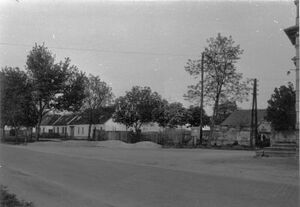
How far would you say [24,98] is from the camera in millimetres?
48812

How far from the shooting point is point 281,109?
38.0 m

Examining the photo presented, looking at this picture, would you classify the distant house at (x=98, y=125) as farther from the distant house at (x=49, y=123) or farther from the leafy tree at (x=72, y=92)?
the distant house at (x=49, y=123)

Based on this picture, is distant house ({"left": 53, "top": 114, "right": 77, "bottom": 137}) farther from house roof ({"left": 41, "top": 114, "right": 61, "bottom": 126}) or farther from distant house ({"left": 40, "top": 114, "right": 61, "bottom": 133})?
house roof ({"left": 41, "top": 114, "right": 61, "bottom": 126})

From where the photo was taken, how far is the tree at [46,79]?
49.9 meters

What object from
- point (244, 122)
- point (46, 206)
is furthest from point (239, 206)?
point (244, 122)

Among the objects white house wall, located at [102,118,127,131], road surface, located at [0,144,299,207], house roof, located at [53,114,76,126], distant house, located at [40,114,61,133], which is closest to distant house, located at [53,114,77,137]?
house roof, located at [53,114,76,126]

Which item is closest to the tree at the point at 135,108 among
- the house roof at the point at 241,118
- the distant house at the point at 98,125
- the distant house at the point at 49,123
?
the distant house at the point at 98,125

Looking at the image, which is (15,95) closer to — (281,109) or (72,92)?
(72,92)

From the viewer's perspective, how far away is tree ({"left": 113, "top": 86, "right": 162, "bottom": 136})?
192 ft

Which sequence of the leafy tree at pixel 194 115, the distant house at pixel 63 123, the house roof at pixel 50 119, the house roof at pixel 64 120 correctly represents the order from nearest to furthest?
the leafy tree at pixel 194 115
the distant house at pixel 63 123
the house roof at pixel 64 120
the house roof at pixel 50 119

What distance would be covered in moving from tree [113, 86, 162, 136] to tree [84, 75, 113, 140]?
249 inches

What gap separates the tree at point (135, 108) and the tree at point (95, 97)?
6.32 m

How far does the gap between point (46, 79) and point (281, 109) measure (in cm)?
2663

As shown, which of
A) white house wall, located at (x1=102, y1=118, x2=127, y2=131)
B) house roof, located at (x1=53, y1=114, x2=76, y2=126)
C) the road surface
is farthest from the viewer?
house roof, located at (x1=53, y1=114, x2=76, y2=126)
